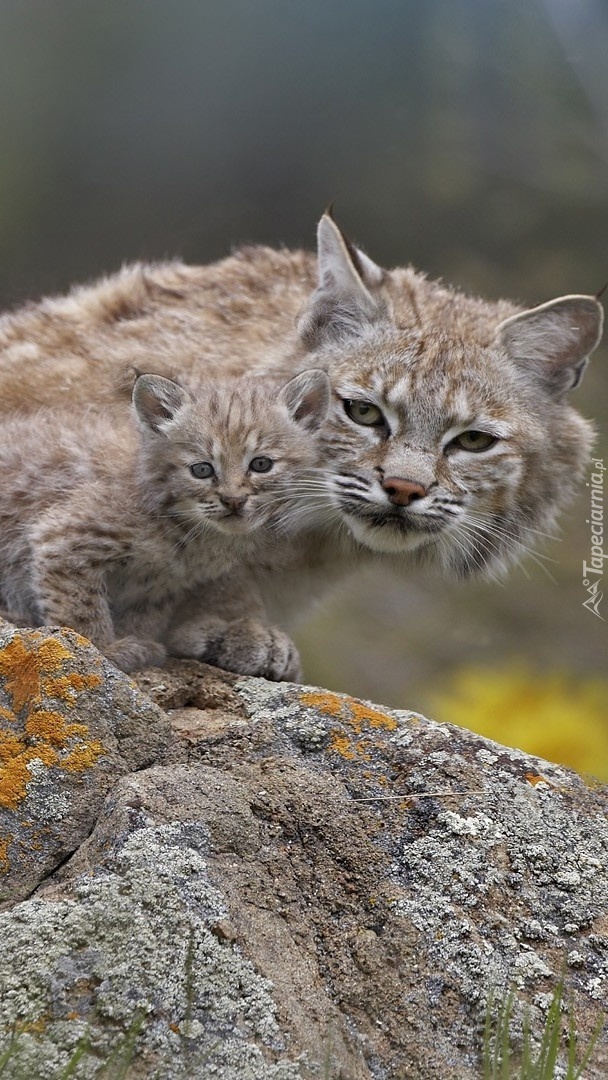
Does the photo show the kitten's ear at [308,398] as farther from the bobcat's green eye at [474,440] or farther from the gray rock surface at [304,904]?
the gray rock surface at [304,904]

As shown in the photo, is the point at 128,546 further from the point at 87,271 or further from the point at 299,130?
the point at 299,130

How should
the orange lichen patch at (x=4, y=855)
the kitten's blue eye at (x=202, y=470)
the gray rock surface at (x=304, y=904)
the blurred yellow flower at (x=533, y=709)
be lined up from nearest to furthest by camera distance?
the gray rock surface at (x=304, y=904)
the orange lichen patch at (x=4, y=855)
the kitten's blue eye at (x=202, y=470)
the blurred yellow flower at (x=533, y=709)

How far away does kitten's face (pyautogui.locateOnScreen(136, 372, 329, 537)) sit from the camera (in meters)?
4.60

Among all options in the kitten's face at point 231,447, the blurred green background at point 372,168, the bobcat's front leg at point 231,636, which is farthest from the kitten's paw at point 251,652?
the blurred green background at point 372,168

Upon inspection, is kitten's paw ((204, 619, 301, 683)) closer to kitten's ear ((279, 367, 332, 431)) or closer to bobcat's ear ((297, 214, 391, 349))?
kitten's ear ((279, 367, 332, 431))

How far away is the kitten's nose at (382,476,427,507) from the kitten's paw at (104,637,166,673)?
101cm

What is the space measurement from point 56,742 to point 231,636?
147 centimetres

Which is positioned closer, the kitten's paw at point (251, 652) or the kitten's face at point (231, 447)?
the kitten's face at point (231, 447)

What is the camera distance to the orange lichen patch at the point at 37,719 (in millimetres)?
3344

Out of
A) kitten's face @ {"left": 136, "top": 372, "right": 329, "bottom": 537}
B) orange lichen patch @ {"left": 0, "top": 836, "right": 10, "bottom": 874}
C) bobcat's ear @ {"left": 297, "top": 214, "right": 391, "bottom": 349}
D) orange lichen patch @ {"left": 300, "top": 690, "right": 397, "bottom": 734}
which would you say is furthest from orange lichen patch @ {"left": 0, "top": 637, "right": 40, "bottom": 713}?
bobcat's ear @ {"left": 297, "top": 214, "right": 391, "bottom": 349}

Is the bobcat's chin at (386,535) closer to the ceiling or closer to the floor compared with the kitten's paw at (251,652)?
closer to the ceiling

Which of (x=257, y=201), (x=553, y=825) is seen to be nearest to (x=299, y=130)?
(x=257, y=201)

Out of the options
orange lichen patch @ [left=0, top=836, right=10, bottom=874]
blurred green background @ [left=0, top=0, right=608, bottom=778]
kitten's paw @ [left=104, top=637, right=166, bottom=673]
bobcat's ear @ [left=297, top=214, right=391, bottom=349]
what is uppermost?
blurred green background @ [left=0, top=0, right=608, bottom=778]

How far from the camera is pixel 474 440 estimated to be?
16.5ft
